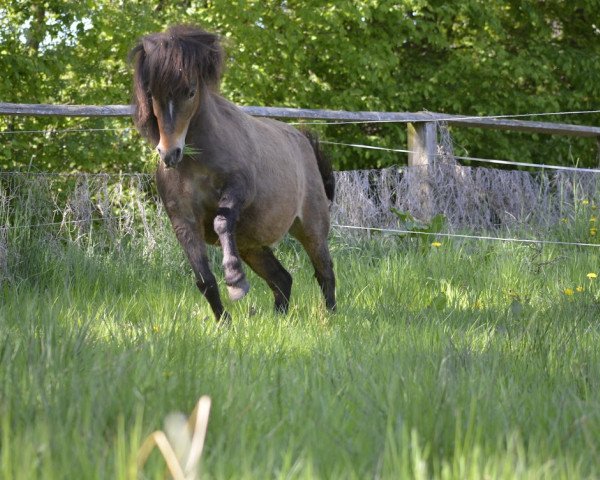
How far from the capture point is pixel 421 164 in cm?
1004

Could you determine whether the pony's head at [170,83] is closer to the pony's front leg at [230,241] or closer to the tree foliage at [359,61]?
the pony's front leg at [230,241]

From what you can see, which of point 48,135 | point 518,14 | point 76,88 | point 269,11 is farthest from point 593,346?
point 518,14

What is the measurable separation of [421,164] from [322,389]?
23.7 feet

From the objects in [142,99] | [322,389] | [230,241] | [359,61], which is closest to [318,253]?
[230,241]

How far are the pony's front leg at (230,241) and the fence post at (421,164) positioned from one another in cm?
465

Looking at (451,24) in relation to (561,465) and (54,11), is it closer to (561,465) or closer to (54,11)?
(54,11)

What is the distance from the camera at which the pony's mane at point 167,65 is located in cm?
505

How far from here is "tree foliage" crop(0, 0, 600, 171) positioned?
13.4m

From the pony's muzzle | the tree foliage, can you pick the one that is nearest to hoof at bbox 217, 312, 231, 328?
the pony's muzzle

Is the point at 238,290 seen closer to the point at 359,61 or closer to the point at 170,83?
the point at 170,83

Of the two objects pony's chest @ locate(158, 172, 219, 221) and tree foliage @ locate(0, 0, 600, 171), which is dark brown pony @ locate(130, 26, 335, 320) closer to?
pony's chest @ locate(158, 172, 219, 221)

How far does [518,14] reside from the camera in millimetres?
20359

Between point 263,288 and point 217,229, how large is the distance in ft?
6.38

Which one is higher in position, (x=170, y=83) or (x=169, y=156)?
(x=170, y=83)
